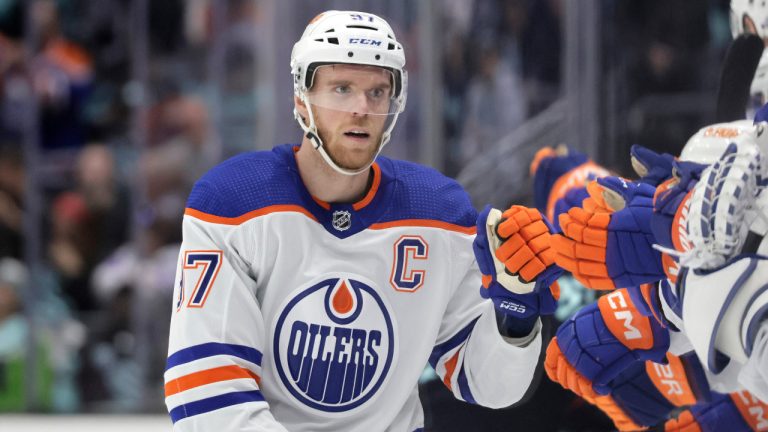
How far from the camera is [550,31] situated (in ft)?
11.4

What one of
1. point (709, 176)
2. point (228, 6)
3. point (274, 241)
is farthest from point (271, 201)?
point (228, 6)

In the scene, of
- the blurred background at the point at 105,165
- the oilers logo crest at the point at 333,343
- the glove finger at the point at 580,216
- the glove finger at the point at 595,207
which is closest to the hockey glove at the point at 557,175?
the glove finger at the point at 595,207

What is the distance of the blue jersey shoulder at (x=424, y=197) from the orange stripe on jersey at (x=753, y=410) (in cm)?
78

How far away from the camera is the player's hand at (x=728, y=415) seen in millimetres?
2627

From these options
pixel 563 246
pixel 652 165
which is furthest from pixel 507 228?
pixel 652 165

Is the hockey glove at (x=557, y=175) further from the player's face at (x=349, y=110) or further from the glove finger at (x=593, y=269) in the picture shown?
the player's face at (x=349, y=110)

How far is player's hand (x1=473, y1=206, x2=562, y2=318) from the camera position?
6.91 feet

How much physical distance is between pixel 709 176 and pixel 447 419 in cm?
131

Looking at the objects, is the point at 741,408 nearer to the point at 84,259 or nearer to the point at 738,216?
the point at 738,216

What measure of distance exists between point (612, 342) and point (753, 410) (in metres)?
0.37

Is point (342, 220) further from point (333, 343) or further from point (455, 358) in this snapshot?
point (455, 358)

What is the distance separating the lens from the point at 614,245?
2.21 metres

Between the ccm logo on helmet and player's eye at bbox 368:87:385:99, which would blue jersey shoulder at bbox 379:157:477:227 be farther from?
the ccm logo on helmet

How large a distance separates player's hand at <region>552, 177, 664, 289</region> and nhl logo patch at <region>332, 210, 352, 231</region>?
1.24 feet
